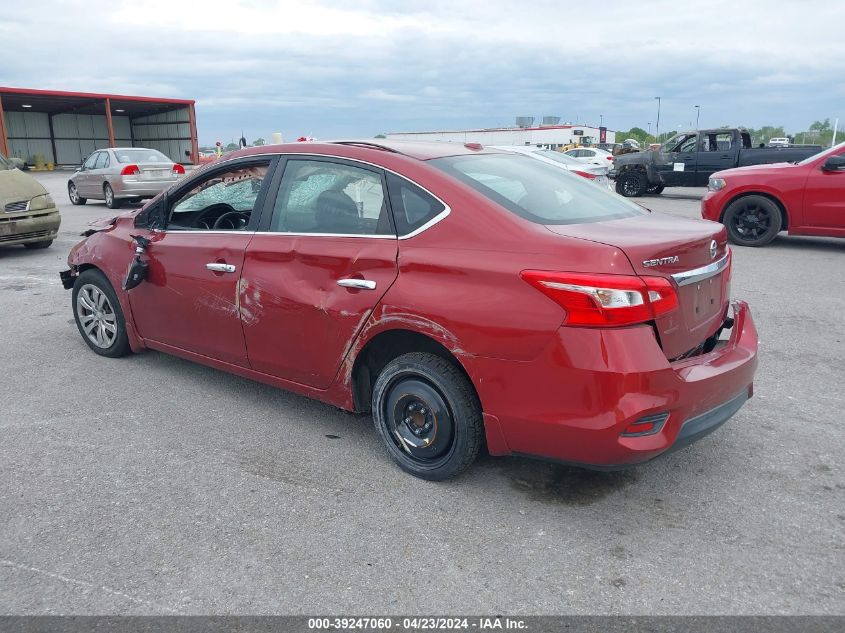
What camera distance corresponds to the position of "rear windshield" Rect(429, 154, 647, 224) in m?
3.25

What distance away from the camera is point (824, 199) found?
9.45 meters

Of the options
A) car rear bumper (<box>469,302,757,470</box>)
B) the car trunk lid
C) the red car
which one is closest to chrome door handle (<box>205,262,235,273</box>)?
car rear bumper (<box>469,302,757,470</box>)

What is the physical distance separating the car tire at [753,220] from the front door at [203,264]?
331 inches

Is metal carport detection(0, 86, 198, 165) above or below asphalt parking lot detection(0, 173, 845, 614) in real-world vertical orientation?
A: above

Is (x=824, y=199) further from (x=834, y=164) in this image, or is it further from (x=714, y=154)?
(x=714, y=154)

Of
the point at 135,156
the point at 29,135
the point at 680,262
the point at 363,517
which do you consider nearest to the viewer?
the point at 680,262

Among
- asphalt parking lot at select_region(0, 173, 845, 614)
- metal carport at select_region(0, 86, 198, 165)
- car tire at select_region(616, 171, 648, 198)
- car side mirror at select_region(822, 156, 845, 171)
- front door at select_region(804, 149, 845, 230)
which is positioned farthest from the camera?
metal carport at select_region(0, 86, 198, 165)

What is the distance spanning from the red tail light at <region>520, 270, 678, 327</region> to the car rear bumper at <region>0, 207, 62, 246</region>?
9.20m

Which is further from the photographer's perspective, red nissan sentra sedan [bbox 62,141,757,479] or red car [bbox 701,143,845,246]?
A: red car [bbox 701,143,845,246]

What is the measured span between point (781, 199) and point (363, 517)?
29.6ft

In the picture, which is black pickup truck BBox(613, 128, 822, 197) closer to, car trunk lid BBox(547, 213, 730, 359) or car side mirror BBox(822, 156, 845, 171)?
car side mirror BBox(822, 156, 845, 171)

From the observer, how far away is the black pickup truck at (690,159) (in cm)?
1669

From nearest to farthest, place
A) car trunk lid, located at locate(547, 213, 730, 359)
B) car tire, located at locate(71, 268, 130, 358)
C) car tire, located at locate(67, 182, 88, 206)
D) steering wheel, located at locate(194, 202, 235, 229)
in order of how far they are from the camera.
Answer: car trunk lid, located at locate(547, 213, 730, 359) < steering wheel, located at locate(194, 202, 235, 229) < car tire, located at locate(71, 268, 130, 358) < car tire, located at locate(67, 182, 88, 206)

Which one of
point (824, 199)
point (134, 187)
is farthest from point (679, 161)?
point (134, 187)
